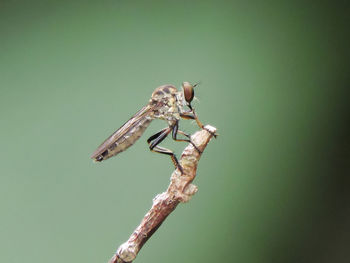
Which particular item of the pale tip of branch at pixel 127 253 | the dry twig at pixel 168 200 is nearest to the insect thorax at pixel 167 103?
the dry twig at pixel 168 200

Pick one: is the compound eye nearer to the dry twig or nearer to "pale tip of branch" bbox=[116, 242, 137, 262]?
the dry twig

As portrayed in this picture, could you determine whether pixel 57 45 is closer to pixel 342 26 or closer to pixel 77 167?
pixel 77 167

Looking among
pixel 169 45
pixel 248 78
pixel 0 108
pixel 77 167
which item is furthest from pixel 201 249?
pixel 0 108

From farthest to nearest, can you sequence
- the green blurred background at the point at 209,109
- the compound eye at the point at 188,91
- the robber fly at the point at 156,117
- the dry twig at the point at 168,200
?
the green blurred background at the point at 209,109
the robber fly at the point at 156,117
the compound eye at the point at 188,91
the dry twig at the point at 168,200

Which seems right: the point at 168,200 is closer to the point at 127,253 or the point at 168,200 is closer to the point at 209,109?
the point at 127,253

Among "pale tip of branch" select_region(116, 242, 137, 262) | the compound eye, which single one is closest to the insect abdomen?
the compound eye

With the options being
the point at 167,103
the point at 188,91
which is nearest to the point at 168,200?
the point at 188,91

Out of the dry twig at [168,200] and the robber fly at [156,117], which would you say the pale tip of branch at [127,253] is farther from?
the robber fly at [156,117]

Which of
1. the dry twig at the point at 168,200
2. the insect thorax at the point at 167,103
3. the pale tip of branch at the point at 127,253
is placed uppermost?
the insect thorax at the point at 167,103
